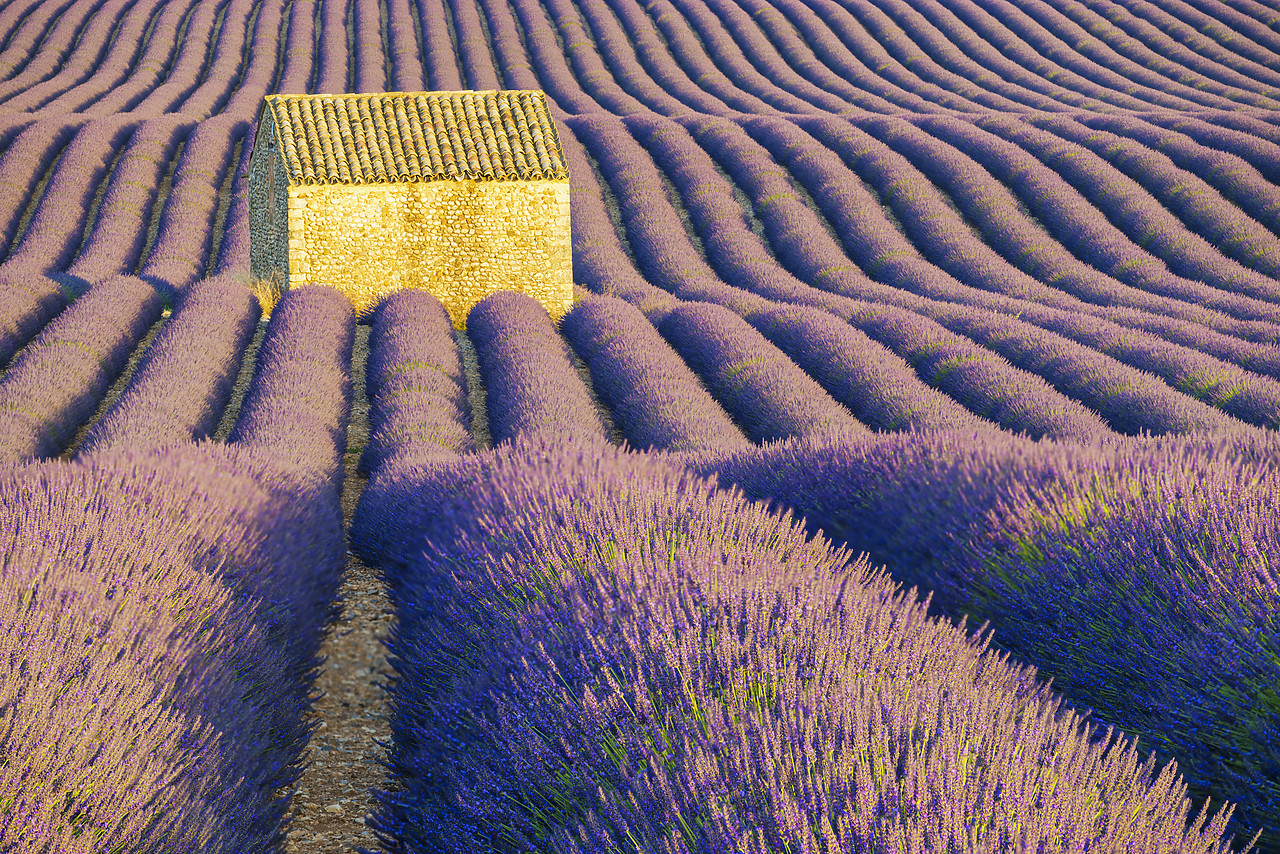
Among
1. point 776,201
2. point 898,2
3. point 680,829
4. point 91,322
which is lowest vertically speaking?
point 91,322

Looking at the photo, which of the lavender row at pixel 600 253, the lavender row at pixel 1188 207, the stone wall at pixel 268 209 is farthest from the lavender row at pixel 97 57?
the lavender row at pixel 1188 207

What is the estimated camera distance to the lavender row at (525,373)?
7.64 meters

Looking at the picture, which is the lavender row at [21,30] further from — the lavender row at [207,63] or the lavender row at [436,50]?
the lavender row at [436,50]

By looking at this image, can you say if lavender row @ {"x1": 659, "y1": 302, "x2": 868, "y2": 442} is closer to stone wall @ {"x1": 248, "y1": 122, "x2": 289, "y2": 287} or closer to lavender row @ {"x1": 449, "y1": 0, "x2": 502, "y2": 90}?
stone wall @ {"x1": 248, "y1": 122, "x2": 289, "y2": 287}

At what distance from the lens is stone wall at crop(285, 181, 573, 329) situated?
12.8 m

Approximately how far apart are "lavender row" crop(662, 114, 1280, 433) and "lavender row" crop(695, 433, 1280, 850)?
2890mm

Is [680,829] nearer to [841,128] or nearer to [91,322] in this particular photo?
[91,322]

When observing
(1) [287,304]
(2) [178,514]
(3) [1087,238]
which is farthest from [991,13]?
(2) [178,514]

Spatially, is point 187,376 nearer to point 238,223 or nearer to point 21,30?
point 238,223

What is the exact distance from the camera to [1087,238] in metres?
16.3

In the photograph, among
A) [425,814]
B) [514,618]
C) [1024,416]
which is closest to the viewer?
[425,814]

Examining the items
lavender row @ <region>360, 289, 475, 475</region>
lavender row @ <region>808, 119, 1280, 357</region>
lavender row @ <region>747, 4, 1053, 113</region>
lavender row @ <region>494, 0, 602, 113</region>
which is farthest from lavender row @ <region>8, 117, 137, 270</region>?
lavender row @ <region>747, 4, 1053, 113</region>

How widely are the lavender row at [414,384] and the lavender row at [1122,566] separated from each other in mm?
3561

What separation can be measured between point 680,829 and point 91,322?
1131cm
